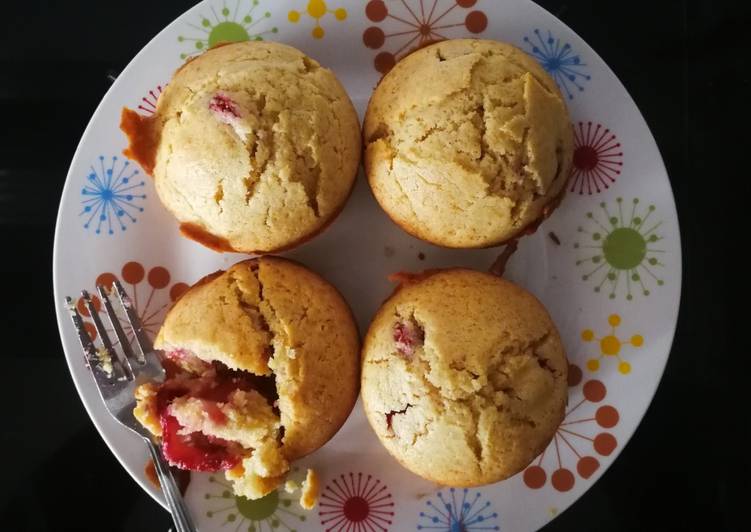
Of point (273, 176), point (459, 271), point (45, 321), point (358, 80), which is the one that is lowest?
point (45, 321)

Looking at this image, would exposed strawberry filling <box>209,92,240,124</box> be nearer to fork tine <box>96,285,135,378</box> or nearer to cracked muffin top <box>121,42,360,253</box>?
cracked muffin top <box>121,42,360,253</box>

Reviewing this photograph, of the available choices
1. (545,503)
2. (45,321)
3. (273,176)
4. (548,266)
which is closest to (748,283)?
(548,266)

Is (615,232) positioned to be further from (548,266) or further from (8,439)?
(8,439)

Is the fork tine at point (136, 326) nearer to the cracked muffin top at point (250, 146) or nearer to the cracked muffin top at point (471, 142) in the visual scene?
the cracked muffin top at point (250, 146)

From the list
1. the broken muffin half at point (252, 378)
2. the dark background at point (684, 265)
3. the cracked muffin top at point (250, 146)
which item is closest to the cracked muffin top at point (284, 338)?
the broken muffin half at point (252, 378)

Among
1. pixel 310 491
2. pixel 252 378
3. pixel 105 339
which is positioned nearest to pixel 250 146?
pixel 252 378

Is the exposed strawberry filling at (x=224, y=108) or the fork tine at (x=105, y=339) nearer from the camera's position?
the exposed strawberry filling at (x=224, y=108)
